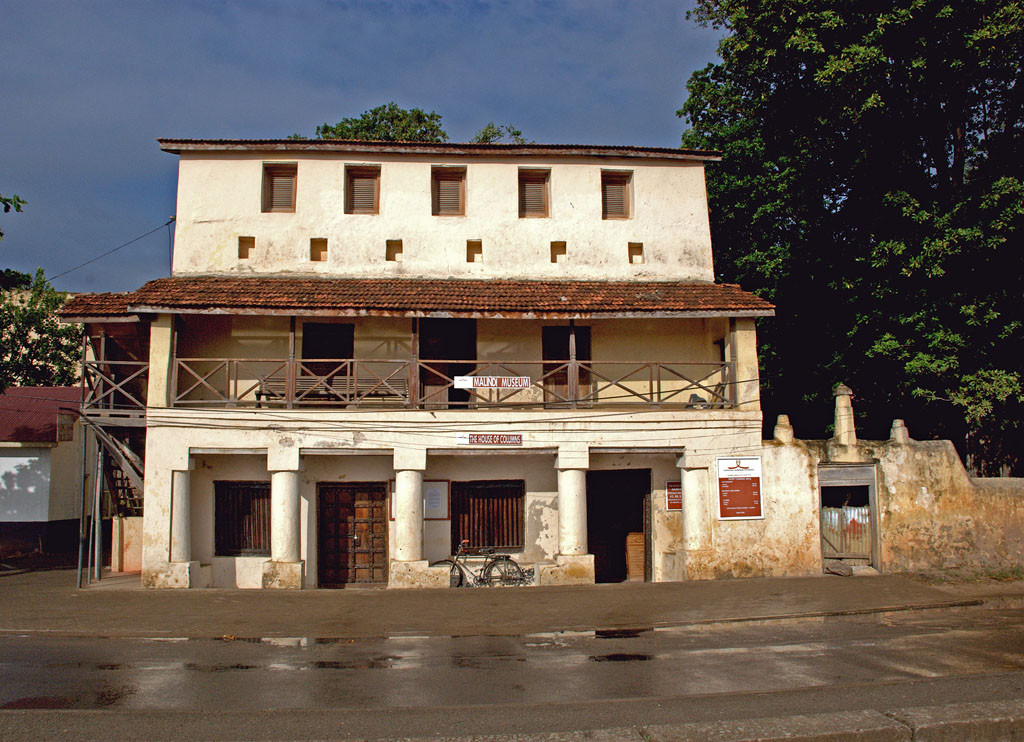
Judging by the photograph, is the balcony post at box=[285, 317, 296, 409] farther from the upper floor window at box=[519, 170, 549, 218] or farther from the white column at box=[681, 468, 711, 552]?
the white column at box=[681, 468, 711, 552]

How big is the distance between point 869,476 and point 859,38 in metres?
9.48

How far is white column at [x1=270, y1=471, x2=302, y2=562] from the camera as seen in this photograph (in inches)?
639

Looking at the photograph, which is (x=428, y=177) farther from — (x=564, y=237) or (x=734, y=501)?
(x=734, y=501)

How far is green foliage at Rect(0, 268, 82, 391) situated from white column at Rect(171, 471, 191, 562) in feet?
52.4

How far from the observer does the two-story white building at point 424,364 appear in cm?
1636

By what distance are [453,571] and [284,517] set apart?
352 cm

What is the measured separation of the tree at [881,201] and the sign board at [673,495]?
573cm

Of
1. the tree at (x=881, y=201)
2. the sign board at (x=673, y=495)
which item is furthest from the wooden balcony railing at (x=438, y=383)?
the tree at (x=881, y=201)

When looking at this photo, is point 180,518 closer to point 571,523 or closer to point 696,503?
point 571,523

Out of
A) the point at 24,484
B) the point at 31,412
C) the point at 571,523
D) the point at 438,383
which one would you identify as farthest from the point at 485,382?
the point at 31,412

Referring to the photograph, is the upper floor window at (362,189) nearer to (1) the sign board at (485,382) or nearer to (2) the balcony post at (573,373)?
(1) the sign board at (485,382)

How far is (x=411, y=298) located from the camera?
16.8 m

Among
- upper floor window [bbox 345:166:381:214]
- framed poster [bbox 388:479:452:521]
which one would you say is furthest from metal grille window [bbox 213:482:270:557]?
upper floor window [bbox 345:166:381:214]

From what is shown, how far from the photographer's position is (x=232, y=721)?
20.0ft
